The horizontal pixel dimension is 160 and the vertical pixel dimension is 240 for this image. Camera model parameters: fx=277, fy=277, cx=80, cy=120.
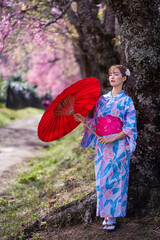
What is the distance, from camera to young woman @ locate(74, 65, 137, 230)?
9.44 ft

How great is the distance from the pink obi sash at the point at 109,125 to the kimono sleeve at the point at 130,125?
86 mm

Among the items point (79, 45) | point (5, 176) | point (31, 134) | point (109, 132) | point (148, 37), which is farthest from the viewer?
point (31, 134)

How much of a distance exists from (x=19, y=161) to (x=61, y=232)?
4.29 metres

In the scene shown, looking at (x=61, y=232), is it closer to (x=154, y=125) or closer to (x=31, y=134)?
(x=154, y=125)

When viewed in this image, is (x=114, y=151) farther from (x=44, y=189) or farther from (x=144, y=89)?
(x=44, y=189)

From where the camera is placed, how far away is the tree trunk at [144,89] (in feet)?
10.4

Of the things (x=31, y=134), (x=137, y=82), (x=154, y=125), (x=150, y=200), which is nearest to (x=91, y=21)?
(x=137, y=82)

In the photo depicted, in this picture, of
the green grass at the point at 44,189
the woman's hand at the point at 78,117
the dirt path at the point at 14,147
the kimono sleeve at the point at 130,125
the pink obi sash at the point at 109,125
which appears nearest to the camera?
the kimono sleeve at the point at 130,125

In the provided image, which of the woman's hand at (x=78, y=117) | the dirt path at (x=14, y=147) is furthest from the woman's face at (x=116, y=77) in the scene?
the dirt path at (x=14, y=147)

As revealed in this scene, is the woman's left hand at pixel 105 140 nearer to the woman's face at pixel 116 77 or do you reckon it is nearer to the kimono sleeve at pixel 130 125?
the kimono sleeve at pixel 130 125

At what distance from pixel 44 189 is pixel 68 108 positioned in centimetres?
228

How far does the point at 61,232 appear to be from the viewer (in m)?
3.18

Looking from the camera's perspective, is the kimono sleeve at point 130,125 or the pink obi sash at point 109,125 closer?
the kimono sleeve at point 130,125

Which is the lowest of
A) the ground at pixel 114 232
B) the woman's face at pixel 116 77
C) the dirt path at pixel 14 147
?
the dirt path at pixel 14 147
